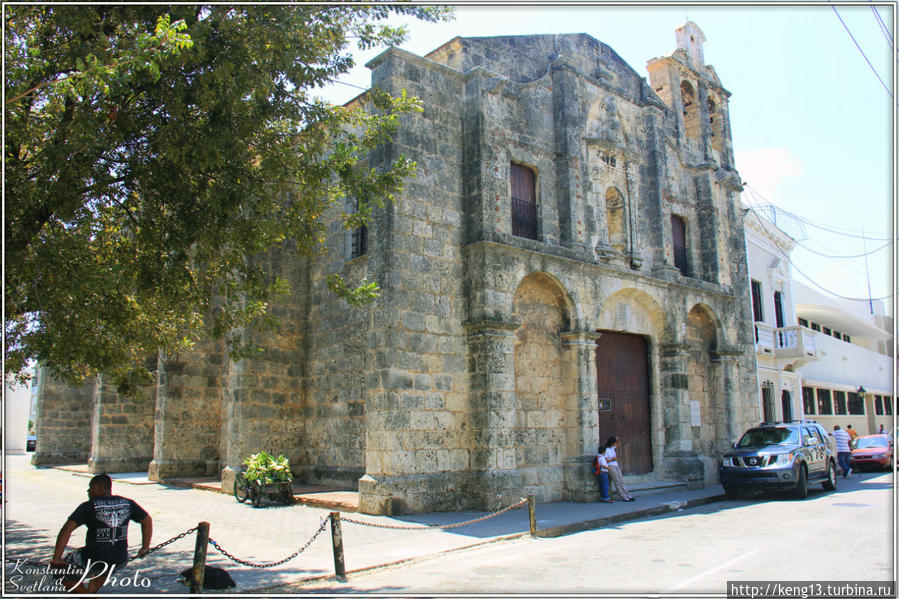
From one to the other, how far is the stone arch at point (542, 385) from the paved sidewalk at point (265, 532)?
73 centimetres

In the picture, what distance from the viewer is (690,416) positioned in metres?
17.2

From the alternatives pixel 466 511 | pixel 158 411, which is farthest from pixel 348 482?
pixel 158 411

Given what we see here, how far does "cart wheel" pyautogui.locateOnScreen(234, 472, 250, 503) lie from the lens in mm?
13391

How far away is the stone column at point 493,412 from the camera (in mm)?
12016

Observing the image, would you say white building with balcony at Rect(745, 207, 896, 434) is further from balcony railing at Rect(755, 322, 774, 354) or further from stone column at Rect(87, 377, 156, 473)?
stone column at Rect(87, 377, 156, 473)

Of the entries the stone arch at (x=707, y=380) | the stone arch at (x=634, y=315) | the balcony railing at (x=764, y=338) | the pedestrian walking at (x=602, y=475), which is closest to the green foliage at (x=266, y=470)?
the pedestrian walking at (x=602, y=475)

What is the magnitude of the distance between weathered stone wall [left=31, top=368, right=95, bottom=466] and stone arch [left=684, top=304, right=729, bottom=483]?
68.2 ft

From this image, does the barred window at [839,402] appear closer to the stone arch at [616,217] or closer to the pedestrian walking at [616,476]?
the stone arch at [616,217]

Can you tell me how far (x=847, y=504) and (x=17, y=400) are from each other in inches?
1524

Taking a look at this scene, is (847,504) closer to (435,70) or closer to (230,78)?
(435,70)

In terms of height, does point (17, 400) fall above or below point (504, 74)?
below

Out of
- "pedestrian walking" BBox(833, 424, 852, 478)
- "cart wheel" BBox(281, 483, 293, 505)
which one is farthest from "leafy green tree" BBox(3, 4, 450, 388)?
"pedestrian walking" BBox(833, 424, 852, 478)

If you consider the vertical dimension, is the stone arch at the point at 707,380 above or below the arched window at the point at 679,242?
below

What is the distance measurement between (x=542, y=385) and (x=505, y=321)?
2.00 meters
